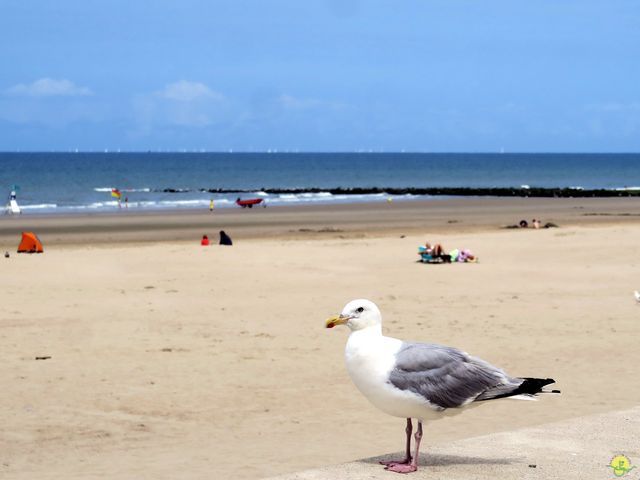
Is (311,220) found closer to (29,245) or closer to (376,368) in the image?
(29,245)

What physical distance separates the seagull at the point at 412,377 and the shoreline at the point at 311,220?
26218 mm

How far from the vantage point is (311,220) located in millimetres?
43375

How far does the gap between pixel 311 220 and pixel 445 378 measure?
3690 centimetres

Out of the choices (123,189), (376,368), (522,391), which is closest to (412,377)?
(376,368)

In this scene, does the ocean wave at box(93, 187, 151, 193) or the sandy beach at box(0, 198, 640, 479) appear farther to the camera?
the ocean wave at box(93, 187, 151, 193)

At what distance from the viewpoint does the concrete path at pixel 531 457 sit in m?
6.10

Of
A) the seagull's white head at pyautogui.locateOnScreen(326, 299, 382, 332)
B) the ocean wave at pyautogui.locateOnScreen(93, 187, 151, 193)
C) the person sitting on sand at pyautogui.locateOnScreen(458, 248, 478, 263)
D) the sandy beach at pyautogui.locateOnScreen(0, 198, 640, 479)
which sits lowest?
the sandy beach at pyautogui.locateOnScreen(0, 198, 640, 479)

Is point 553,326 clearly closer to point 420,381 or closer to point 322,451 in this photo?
point 322,451

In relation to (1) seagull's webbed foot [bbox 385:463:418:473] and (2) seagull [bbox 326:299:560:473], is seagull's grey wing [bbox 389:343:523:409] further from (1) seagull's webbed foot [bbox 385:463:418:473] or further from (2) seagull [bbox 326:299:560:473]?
(1) seagull's webbed foot [bbox 385:463:418:473]

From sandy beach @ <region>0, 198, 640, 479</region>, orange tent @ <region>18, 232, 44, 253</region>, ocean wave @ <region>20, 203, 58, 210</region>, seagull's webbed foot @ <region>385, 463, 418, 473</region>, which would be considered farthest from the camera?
ocean wave @ <region>20, 203, 58, 210</region>

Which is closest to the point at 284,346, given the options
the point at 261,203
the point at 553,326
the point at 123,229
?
A: the point at 553,326

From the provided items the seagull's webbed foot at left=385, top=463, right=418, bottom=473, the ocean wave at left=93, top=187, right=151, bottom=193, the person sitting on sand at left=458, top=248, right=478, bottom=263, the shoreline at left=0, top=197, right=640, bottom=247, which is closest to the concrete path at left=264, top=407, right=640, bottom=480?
the seagull's webbed foot at left=385, top=463, right=418, bottom=473

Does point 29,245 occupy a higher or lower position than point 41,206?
lower

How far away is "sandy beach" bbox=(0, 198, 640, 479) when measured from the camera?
8938mm
